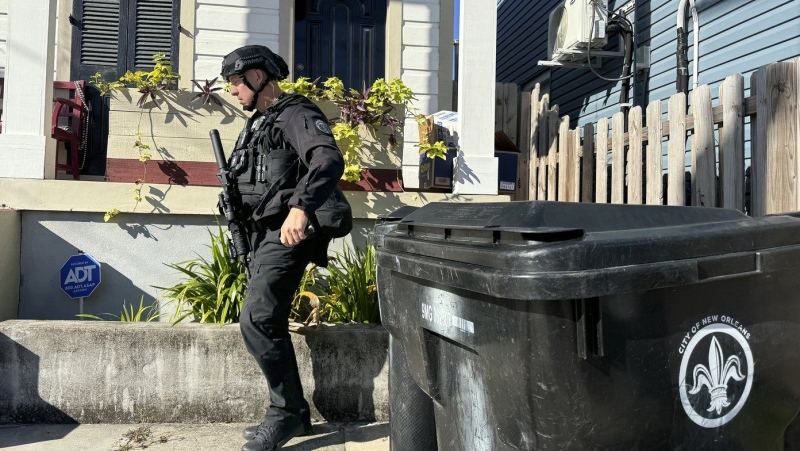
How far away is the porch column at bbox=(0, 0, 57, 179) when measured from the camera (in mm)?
4176

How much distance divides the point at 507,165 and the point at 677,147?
6.50 feet

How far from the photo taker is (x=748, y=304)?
5.65ft

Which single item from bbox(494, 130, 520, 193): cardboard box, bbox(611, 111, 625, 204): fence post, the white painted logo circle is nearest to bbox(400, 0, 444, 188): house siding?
bbox(494, 130, 520, 193): cardboard box

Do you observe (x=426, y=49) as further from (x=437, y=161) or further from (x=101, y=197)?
(x=101, y=197)

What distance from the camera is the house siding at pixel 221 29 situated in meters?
6.32

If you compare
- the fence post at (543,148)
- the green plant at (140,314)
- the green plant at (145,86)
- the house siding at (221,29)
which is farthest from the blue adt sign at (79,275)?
the fence post at (543,148)

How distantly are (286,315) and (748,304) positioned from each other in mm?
2057

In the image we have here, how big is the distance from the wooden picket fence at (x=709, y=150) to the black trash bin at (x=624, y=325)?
1.62 m

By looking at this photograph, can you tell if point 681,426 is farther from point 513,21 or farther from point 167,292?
point 513,21

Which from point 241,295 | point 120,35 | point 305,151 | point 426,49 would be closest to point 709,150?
point 305,151

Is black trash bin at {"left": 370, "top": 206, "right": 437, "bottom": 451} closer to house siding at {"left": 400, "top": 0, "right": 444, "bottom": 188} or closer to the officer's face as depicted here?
the officer's face

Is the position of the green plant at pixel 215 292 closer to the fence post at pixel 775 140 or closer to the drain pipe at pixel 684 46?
the fence post at pixel 775 140

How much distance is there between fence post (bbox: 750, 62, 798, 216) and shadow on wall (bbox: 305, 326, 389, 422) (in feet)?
7.13

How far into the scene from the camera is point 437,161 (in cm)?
478
